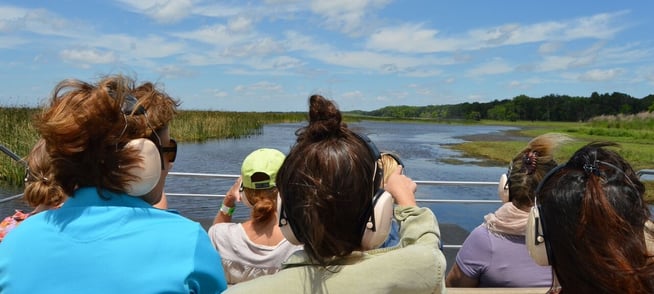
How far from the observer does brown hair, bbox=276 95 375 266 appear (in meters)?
1.09

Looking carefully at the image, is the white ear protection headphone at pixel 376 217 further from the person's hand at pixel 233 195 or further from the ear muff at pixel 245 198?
the person's hand at pixel 233 195

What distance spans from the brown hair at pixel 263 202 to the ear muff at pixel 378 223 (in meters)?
0.86

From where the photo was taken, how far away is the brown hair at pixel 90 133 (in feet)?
3.66

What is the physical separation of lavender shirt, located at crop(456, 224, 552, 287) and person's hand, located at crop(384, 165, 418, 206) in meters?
0.85

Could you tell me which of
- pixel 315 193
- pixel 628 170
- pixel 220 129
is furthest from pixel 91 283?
pixel 220 129

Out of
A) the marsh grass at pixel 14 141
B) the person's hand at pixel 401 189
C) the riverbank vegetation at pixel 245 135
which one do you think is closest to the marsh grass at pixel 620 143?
the riverbank vegetation at pixel 245 135

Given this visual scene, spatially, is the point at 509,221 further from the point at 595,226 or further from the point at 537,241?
the point at 595,226

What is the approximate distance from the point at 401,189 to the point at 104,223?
71 centimetres

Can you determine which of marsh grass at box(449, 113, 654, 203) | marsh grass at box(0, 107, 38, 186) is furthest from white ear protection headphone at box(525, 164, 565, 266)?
marsh grass at box(0, 107, 38, 186)

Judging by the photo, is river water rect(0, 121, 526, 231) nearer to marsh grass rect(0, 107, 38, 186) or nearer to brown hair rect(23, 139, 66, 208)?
marsh grass rect(0, 107, 38, 186)

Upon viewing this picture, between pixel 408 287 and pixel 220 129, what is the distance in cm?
2741

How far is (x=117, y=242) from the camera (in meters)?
1.06

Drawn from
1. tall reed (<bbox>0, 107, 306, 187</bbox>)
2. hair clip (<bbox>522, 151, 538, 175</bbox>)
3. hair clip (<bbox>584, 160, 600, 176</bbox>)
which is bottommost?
tall reed (<bbox>0, 107, 306, 187</bbox>)

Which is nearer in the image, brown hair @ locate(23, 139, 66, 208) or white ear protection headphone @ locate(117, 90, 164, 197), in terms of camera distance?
white ear protection headphone @ locate(117, 90, 164, 197)
